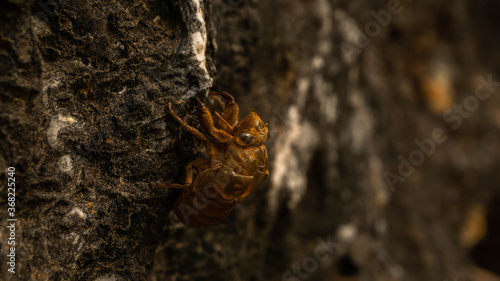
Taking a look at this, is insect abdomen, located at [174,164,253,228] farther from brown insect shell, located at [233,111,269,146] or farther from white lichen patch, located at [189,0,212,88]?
white lichen patch, located at [189,0,212,88]

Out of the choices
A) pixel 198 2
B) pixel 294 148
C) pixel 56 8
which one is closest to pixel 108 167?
pixel 56 8

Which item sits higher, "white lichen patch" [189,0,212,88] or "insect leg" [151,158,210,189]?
"white lichen patch" [189,0,212,88]

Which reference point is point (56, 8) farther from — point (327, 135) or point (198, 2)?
point (327, 135)

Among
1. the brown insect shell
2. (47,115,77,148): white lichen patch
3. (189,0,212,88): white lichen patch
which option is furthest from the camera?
the brown insect shell
